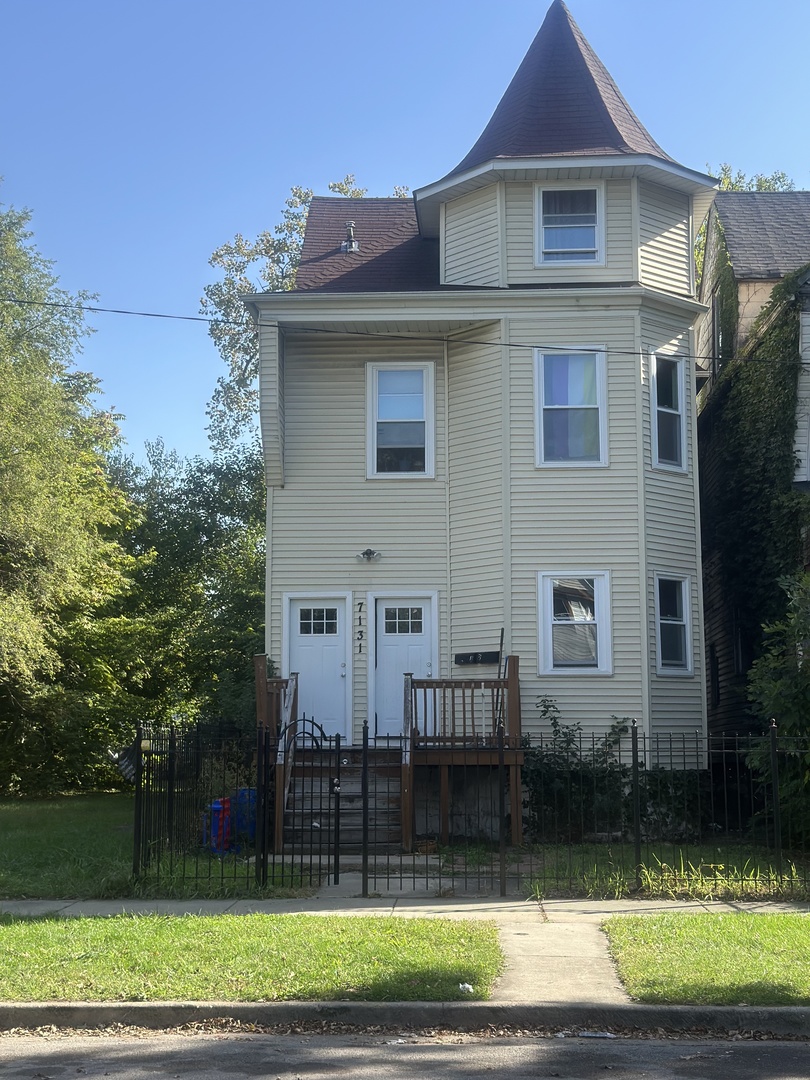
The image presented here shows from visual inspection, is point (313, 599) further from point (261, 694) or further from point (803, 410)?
point (803, 410)

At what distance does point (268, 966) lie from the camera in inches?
317

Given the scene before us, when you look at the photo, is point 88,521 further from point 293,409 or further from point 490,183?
point 490,183

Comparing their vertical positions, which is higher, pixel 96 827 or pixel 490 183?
pixel 490 183

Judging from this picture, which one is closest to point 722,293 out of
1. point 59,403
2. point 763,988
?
point 59,403

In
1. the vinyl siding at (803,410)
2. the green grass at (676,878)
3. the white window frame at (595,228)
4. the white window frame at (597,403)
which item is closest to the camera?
the green grass at (676,878)

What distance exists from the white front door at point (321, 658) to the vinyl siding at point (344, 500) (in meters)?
0.20

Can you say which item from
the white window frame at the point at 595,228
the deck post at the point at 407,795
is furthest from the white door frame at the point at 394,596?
the white window frame at the point at 595,228

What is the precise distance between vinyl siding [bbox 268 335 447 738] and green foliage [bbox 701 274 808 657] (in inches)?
210

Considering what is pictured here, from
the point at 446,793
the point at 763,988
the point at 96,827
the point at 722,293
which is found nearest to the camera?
the point at 763,988

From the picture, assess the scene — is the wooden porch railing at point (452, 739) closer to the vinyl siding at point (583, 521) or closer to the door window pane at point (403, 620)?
the vinyl siding at point (583, 521)

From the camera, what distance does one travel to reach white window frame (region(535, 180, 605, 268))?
732 inches

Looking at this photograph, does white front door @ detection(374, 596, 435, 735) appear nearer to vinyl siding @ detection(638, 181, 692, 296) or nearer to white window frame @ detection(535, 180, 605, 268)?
white window frame @ detection(535, 180, 605, 268)

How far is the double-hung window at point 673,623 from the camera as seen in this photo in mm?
17953

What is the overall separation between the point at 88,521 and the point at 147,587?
5.41 m
